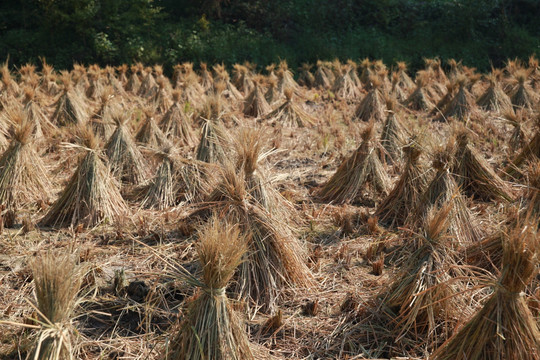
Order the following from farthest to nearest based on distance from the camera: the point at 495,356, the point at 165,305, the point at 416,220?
the point at 416,220 < the point at 165,305 < the point at 495,356

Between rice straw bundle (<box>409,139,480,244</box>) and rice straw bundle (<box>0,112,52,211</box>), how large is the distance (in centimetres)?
341

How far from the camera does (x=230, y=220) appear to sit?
10.0 ft

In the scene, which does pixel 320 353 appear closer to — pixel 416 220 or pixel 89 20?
pixel 416 220

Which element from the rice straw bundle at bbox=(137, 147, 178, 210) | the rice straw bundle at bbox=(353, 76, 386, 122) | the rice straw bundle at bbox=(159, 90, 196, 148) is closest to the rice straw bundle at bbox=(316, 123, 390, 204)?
the rice straw bundle at bbox=(137, 147, 178, 210)

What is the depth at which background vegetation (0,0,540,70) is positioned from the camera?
14.8 m

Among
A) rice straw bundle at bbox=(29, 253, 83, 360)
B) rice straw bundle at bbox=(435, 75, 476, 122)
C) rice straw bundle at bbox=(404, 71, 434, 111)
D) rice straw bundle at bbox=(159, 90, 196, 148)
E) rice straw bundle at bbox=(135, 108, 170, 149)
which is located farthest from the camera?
rice straw bundle at bbox=(404, 71, 434, 111)

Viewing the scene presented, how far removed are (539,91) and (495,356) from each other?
8.58m

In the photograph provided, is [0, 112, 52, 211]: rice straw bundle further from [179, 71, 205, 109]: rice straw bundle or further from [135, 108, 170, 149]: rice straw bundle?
[179, 71, 205, 109]: rice straw bundle

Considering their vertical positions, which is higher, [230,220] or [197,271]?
[230,220]

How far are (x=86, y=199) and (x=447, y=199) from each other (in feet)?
9.49

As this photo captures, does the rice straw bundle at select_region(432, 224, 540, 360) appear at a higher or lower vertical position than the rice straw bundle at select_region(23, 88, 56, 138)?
lower

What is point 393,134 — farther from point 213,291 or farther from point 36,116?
point 36,116

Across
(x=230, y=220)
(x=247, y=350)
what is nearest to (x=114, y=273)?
(x=230, y=220)

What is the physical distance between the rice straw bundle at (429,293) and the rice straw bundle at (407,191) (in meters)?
1.38
